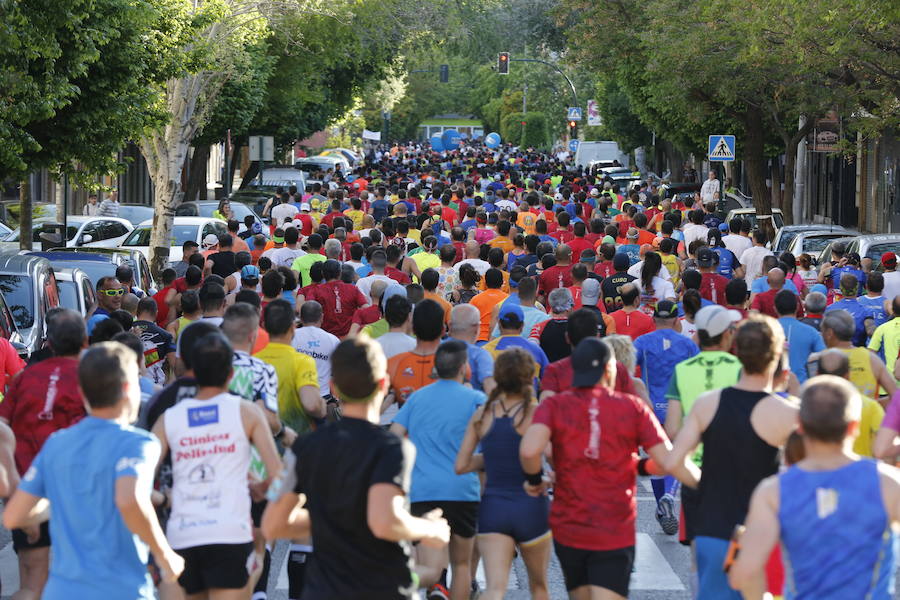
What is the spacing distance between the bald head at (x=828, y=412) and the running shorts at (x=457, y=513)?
8.68 ft

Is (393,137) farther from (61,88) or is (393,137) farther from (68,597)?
(68,597)

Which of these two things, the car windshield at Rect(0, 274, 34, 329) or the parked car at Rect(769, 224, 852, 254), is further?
the parked car at Rect(769, 224, 852, 254)

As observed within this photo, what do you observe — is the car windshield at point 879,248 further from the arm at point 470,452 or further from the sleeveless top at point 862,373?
the arm at point 470,452

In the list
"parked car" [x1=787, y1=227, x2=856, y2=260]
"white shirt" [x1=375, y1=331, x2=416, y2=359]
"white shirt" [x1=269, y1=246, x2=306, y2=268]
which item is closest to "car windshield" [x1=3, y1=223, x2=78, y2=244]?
"white shirt" [x1=269, y1=246, x2=306, y2=268]

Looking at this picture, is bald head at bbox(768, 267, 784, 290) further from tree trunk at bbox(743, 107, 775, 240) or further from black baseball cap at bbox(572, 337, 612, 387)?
tree trunk at bbox(743, 107, 775, 240)

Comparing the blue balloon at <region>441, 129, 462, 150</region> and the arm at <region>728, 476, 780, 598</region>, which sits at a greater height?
the blue balloon at <region>441, 129, 462, 150</region>

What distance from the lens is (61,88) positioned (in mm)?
16422

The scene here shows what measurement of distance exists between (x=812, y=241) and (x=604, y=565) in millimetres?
16561

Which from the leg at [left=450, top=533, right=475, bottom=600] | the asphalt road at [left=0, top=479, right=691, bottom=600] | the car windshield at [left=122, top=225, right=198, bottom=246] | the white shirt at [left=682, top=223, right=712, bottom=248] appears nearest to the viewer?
the leg at [left=450, top=533, right=475, bottom=600]

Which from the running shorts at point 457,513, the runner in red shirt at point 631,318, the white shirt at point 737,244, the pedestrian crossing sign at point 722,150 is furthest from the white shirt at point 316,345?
the pedestrian crossing sign at point 722,150

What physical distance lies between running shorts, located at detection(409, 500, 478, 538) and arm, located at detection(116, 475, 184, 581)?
1.88 meters

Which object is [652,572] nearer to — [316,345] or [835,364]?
[835,364]

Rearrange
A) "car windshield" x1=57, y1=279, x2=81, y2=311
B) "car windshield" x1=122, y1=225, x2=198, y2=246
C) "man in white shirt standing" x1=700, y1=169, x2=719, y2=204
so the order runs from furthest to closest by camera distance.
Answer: "man in white shirt standing" x1=700, y1=169, x2=719, y2=204 → "car windshield" x1=122, y1=225, x2=198, y2=246 → "car windshield" x1=57, y1=279, x2=81, y2=311

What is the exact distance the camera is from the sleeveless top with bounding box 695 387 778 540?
6094 mm
